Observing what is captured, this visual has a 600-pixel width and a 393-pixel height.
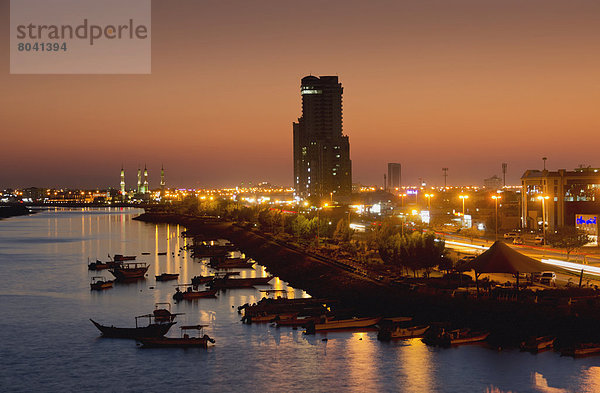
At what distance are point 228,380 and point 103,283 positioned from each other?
3575 centimetres

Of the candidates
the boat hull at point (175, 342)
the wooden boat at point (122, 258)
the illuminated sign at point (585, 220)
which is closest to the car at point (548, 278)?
the boat hull at point (175, 342)

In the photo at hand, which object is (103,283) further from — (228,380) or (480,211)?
(480,211)

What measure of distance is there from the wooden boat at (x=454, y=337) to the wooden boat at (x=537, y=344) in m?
2.51

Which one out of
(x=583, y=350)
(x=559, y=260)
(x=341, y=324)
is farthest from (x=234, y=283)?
(x=583, y=350)

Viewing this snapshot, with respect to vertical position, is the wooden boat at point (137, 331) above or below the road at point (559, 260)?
below

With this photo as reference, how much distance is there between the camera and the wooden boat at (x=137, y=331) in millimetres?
40569

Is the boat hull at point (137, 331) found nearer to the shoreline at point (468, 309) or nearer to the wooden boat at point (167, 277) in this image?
the shoreline at point (468, 309)

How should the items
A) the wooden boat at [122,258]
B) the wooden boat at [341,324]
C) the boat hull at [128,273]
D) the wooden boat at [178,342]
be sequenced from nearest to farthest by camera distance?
the wooden boat at [178,342], the wooden boat at [341,324], the boat hull at [128,273], the wooden boat at [122,258]

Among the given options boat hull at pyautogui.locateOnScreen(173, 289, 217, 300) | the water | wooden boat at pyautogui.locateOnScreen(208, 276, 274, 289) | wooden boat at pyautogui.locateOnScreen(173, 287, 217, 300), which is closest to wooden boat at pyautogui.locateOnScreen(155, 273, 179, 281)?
wooden boat at pyautogui.locateOnScreen(208, 276, 274, 289)

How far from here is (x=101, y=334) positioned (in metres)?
43.0

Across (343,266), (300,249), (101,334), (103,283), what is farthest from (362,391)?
(300,249)

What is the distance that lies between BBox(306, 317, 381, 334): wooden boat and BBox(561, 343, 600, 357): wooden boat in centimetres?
1294

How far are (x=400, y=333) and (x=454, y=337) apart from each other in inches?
136

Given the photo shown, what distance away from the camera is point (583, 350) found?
33.8 meters
